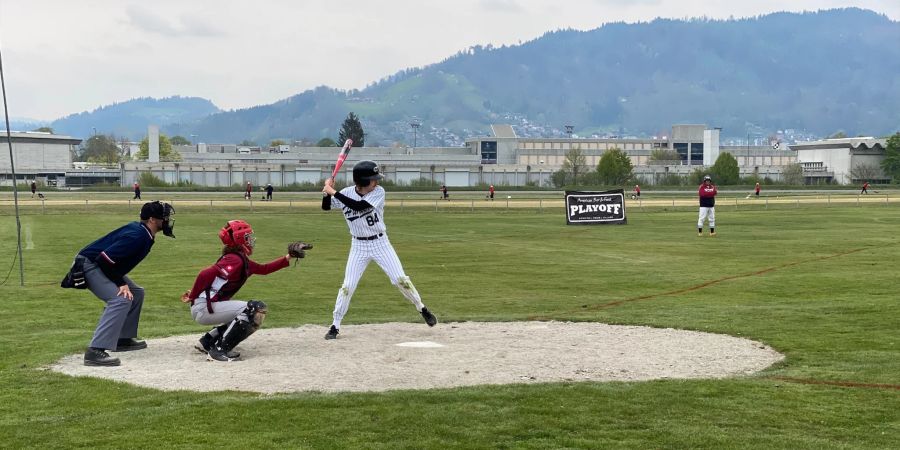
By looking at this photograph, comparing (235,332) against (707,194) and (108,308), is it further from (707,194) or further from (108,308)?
(707,194)

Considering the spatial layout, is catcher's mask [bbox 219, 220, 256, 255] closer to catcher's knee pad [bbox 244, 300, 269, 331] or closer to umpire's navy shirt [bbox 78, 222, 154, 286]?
catcher's knee pad [bbox 244, 300, 269, 331]

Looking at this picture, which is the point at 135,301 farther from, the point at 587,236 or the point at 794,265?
the point at 587,236

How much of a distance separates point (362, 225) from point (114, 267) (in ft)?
11.5

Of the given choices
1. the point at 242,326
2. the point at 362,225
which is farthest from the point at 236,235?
the point at 362,225

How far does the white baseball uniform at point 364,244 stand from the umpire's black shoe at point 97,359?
3189 millimetres

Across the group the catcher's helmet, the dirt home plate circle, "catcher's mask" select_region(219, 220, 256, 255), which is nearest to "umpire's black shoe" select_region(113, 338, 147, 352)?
the dirt home plate circle

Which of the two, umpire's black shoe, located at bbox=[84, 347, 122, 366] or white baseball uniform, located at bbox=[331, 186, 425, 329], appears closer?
umpire's black shoe, located at bbox=[84, 347, 122, 366]

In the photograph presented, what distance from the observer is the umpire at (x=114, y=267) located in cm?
1145

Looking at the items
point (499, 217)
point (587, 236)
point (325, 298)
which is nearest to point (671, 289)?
point (325, 298)

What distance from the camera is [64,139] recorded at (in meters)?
172

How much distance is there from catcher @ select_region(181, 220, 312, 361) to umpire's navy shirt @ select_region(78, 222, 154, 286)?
81 cm

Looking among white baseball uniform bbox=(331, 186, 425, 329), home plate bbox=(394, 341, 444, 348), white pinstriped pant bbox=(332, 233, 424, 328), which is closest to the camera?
home plate bbox=(394, 341, 444, 348)

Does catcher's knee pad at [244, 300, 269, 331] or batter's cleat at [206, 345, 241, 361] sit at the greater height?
catcher's knee pad at [244, 300, 269, 331]

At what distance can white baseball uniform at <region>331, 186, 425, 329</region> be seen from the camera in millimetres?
13438
